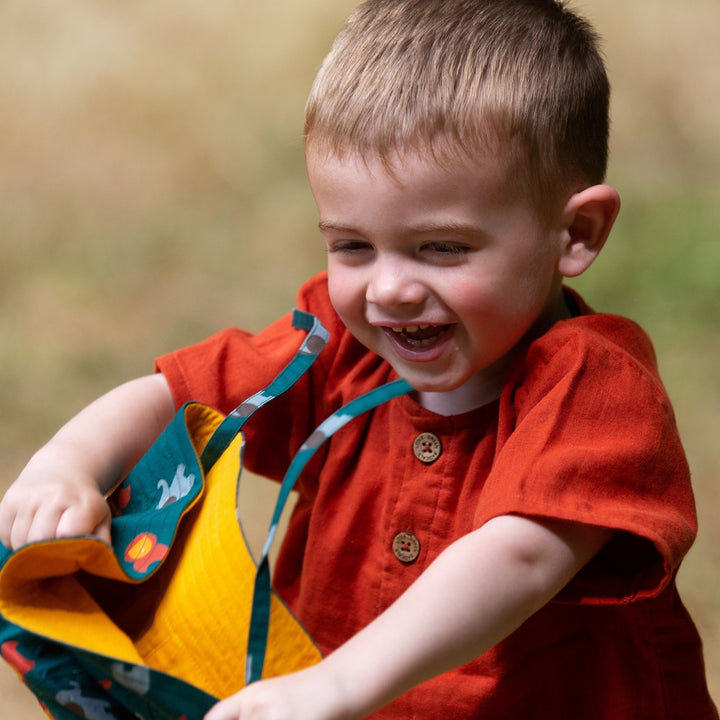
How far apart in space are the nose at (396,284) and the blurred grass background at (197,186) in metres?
0.79

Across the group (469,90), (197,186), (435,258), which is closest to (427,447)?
(435,258)

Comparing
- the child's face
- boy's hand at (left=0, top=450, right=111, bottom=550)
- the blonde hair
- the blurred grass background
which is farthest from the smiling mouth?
the blurred grass background

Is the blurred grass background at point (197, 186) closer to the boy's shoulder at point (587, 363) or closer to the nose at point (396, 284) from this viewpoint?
the boy's shoulder at point (587, 363)

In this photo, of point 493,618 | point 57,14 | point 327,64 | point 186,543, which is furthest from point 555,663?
point 57,14

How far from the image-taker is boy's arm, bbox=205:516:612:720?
63cm

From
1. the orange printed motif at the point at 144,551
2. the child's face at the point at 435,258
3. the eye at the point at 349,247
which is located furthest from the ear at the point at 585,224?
the orange printed motif at the point at 144,551

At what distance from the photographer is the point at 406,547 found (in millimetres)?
845

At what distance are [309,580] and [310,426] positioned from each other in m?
0.12

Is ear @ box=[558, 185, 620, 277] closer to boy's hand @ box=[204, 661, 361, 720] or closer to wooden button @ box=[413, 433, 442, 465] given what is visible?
wooden button @ box=[413, 433, 442, 465]

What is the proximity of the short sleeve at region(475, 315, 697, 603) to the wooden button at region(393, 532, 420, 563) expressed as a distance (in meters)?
0.10

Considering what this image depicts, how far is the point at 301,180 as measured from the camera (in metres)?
1.80

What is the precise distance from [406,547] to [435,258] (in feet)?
0.71

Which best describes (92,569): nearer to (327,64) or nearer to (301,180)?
(327,64)

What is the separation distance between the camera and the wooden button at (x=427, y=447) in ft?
2.78
